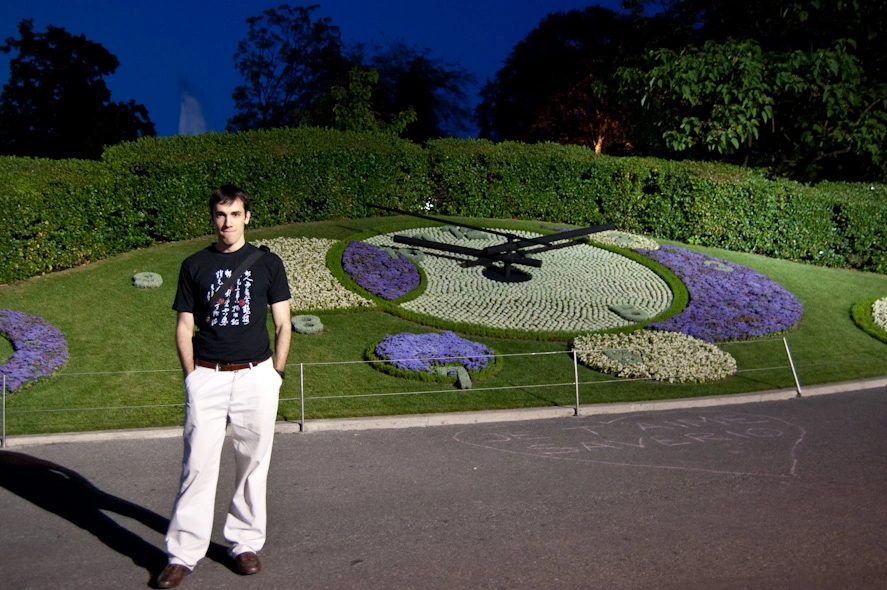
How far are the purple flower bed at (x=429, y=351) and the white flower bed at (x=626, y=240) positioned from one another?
26.7 ft

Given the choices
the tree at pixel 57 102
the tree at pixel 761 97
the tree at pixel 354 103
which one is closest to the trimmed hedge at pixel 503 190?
the tree at pixel 761 97

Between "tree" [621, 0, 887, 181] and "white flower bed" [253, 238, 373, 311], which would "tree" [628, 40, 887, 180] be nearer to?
"tree" [621, 0, 887, 181]

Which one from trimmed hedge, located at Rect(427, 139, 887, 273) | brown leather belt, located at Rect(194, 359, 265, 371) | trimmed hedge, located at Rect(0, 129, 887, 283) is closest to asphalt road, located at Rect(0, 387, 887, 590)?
brown leather belt, located at Rect(194, 359, 265, 371)

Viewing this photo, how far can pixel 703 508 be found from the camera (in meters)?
8.67

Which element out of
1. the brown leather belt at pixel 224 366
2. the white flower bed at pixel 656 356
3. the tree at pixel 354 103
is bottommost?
the white flower bed at pixel 656 356

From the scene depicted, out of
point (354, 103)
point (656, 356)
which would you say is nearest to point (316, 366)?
point (656, 356)

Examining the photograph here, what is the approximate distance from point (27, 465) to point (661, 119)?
81.2 ft

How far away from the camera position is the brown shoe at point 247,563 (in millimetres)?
6918

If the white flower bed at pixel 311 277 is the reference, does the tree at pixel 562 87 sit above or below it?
above

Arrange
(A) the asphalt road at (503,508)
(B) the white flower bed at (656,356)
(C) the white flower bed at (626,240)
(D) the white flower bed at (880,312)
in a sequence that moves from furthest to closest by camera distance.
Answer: (C) the white flower bed at (626,240) → (D) the white flower bed at (880,312) → (B) the white flower bed at (656,356) → (A) the asphalt road at (503,508)

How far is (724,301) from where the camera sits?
18953 mm

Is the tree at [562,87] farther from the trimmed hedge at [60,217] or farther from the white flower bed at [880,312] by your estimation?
the trimmed hedge at [60,217]

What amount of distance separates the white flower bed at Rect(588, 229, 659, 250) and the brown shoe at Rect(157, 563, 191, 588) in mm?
17259

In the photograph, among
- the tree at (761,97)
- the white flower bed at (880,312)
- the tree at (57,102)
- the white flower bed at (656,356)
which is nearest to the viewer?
the white flower bed at (656,356)
